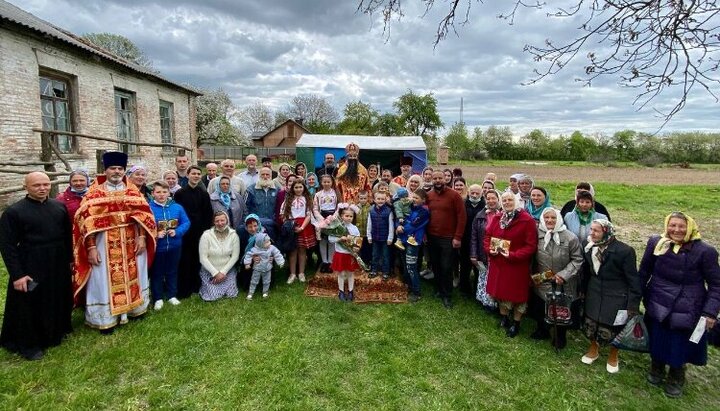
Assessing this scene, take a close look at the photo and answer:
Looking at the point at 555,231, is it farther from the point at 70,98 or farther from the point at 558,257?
Answer: the point at 70,98

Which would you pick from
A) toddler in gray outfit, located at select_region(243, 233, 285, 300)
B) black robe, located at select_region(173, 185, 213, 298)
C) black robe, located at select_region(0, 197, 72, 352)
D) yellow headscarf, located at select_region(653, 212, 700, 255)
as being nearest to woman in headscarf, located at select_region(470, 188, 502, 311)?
yellow headscarf, located at select_region(653, 212, 700, 255)

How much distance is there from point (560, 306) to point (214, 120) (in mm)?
41494

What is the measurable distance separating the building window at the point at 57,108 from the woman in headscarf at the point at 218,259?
24.4 feet

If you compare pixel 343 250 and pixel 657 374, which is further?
pixel 343 250

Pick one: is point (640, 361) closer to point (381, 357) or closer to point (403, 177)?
point (381, 357)

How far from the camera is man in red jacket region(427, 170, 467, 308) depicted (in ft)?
16.7

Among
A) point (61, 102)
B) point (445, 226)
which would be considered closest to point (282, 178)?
point (445, 226)

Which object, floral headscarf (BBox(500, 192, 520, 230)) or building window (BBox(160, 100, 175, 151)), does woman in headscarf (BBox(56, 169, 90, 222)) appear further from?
building window (BBox(160, 100, 175, 151))

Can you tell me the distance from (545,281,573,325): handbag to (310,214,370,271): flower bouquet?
2267mm

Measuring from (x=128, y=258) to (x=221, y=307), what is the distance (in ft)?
4.04

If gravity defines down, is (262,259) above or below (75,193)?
below

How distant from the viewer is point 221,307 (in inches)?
194

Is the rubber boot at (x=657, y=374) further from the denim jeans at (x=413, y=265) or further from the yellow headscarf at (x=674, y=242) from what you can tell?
the denim jeans at (x=413, y=265)

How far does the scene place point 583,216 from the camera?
13.8 ft
